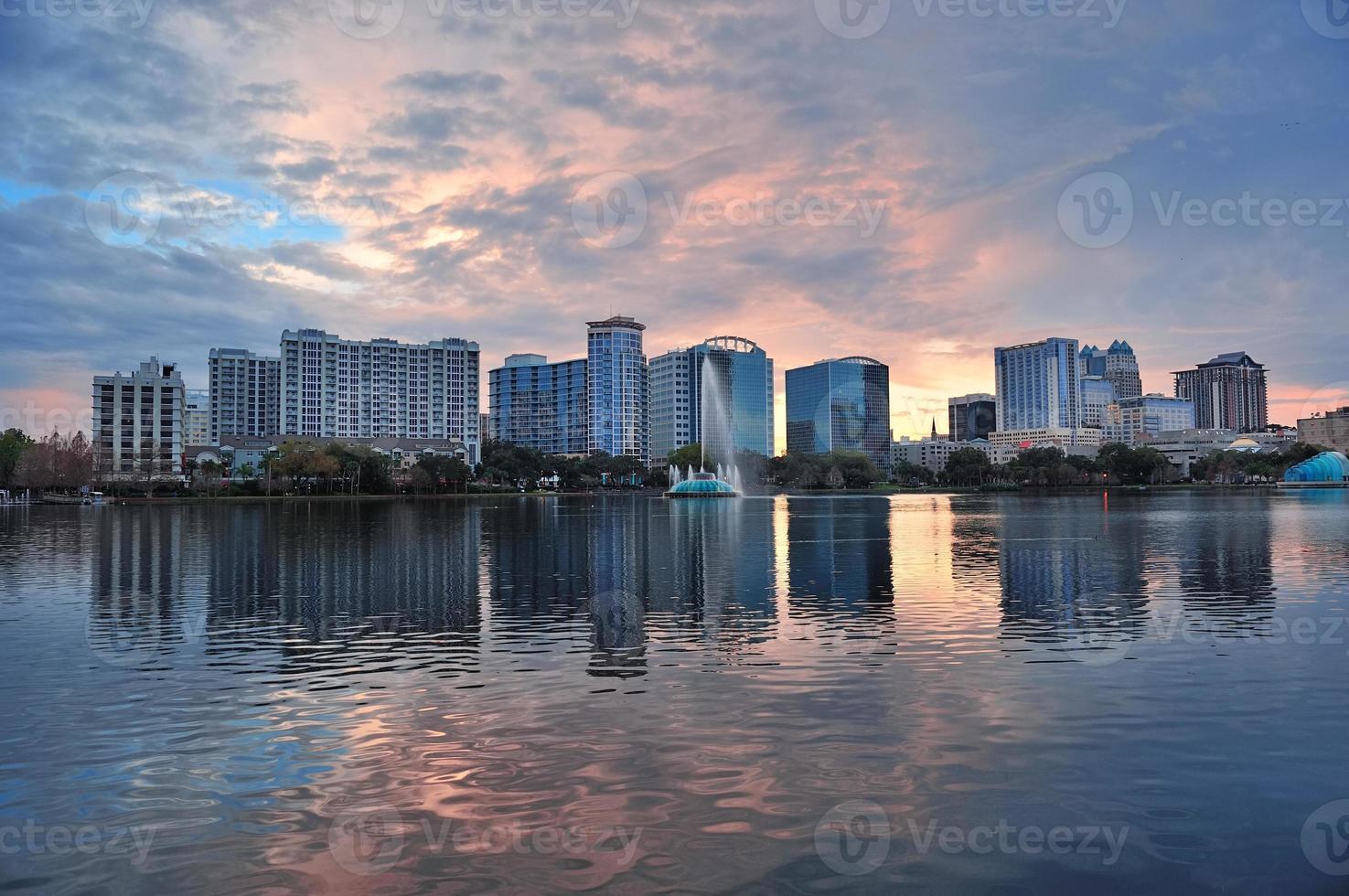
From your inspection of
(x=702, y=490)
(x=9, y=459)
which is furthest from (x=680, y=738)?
(x=9, y=459)

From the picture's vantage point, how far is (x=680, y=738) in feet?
43.7

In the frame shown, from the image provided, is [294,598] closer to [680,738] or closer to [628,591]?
[628,591]

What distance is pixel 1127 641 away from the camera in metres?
20.5

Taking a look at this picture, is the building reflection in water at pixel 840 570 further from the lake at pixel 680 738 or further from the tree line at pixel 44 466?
the tree line at pixel 44 466

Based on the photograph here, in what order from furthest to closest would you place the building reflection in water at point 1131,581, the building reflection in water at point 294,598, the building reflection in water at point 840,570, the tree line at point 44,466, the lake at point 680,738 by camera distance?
the tree line at point 44,466 → the building reflection in water at point 840,570 → the building reflection in water at point 1131,581 → the building reflection in water at point 294,598 → the lake at point 680,738

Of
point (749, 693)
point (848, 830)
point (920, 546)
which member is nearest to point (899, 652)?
point (749, 693)

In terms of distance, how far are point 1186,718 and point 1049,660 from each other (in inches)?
169

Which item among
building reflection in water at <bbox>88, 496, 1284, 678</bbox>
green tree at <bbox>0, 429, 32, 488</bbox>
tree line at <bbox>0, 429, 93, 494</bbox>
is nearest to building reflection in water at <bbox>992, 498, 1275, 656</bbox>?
building reflection in water at <bbox>88, 496, 1284, 678</bbox>

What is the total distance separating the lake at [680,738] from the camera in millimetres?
9352

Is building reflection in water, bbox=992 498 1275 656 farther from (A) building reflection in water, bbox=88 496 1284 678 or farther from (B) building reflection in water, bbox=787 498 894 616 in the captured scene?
(B) building reflection in water, bbox=787 498 894 616

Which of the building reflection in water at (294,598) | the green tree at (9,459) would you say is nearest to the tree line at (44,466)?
the green tree at (9,459)

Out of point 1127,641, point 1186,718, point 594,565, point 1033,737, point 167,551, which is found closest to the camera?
point 1033,737

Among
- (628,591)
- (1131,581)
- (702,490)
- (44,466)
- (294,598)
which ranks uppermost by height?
(44,466)

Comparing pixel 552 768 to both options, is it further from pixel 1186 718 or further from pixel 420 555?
pixel 420 555
